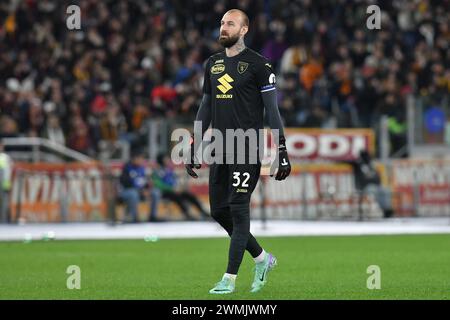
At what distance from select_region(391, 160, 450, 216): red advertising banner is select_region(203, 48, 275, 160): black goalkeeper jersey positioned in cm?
1755

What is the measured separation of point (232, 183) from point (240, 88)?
0.87 metres

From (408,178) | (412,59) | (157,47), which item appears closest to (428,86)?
(412,59)

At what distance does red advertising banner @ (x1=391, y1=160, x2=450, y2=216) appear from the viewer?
2778 centimetres

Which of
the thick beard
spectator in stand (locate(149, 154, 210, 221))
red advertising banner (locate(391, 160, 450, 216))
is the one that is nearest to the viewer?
the thick beard

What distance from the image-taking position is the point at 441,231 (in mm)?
22266

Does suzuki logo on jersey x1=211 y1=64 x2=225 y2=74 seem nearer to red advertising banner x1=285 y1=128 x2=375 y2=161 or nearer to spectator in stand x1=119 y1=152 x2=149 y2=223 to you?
spectator in stand x1=119 y1=152 x2=149 y2=223

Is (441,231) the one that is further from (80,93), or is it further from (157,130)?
(80,93)

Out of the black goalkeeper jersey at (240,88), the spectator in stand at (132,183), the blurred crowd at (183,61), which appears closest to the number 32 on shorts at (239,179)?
the black goalkeeper jersey at (240,88)

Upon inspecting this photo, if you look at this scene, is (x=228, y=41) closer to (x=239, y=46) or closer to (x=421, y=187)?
(x=239, y=46)

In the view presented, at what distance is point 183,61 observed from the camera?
3072cm

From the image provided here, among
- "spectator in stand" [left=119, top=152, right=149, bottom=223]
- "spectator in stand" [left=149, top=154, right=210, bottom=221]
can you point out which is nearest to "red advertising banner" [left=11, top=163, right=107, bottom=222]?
"spectator in stand" [left=119, top=152, right=149, bottom=223]

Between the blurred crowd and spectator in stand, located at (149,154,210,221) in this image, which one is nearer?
spectator in stand, located at (149,154,210,221)

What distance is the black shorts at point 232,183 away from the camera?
1069cm

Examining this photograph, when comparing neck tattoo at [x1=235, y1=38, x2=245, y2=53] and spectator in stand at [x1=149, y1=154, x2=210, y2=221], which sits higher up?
neck tattoo at [x1=235, y1=38, x2=245, y2=53]
